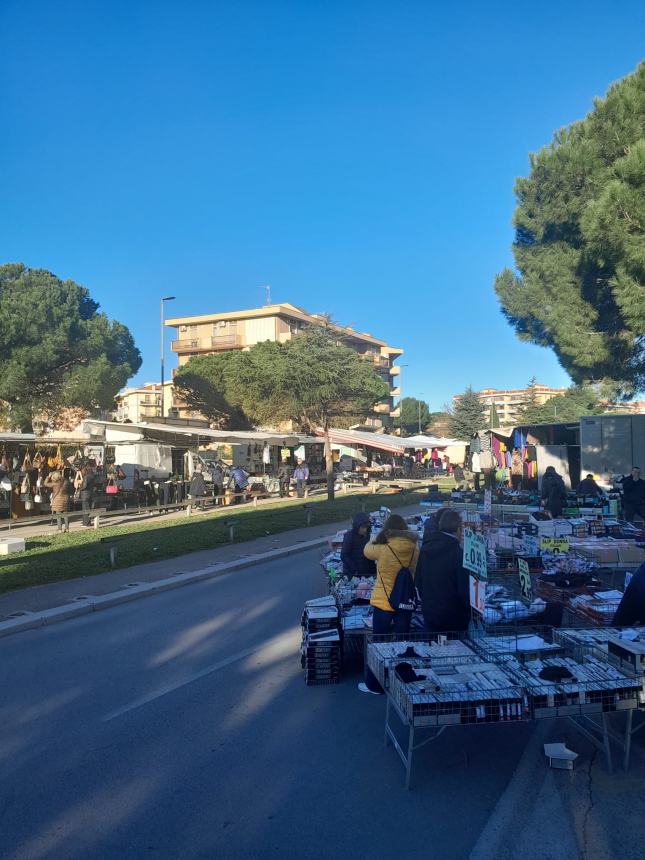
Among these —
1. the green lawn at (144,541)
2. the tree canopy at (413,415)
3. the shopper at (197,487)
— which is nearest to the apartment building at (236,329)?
the tree canopy at (413,415)

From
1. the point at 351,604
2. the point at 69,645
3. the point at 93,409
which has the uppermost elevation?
the point at 93,409

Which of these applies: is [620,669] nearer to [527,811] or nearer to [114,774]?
[527,811]

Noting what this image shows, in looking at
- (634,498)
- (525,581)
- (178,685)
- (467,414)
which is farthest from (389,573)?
(467,414)

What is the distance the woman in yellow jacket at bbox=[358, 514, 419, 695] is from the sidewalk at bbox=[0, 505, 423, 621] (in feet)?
16.1

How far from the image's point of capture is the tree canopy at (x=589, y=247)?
14.9 meters

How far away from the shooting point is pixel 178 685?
5.98 metres

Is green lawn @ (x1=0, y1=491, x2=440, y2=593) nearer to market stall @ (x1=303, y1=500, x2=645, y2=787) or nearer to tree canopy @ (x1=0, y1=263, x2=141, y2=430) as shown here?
market stall @ (x1=303, y1=500, x2=645, y2=787)

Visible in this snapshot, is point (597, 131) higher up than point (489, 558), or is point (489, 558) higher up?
point (597, 131)

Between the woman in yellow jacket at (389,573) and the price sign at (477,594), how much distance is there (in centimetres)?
58

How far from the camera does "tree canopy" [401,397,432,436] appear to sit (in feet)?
298

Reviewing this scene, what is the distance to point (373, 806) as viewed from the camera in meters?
3.74

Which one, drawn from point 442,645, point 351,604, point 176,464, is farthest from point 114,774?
point 176,464

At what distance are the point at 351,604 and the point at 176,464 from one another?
18.9m

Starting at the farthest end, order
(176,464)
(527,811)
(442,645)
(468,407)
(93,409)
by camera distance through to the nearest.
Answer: (468,407) → (93,409) → (176,464) → (442,645) → (527,811)
